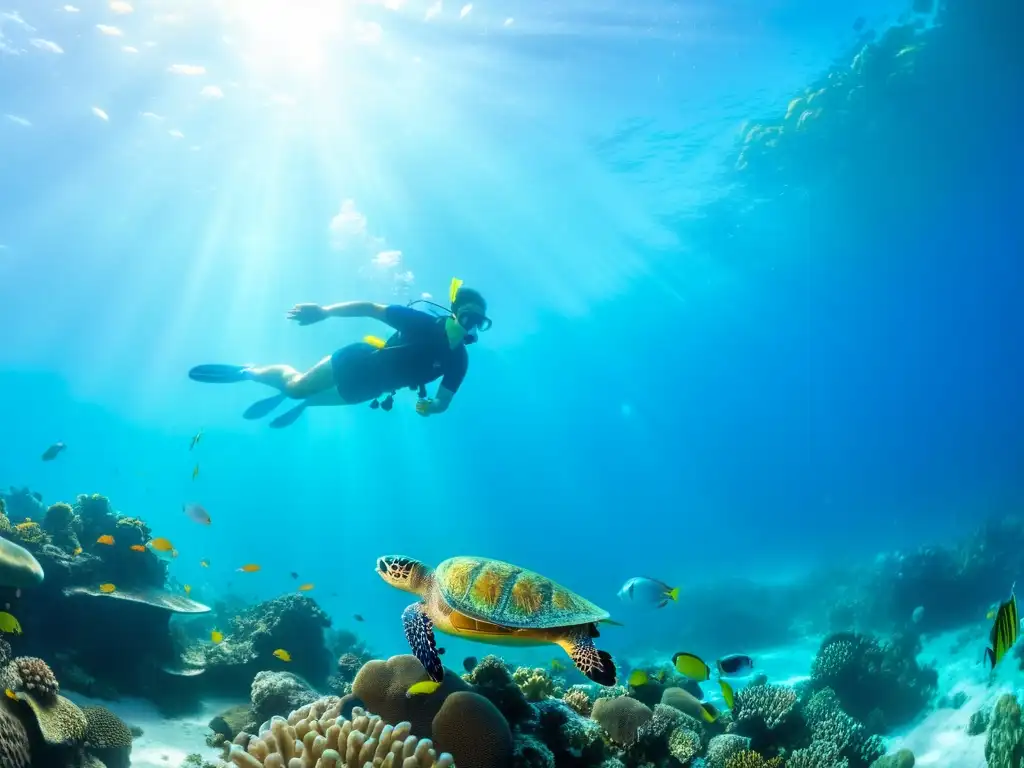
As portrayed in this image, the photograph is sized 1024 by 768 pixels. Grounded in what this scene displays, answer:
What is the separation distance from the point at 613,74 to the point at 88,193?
31930 mm

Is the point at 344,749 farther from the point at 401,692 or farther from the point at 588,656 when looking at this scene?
the point at 588,656

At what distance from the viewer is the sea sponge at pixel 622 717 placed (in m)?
5.07

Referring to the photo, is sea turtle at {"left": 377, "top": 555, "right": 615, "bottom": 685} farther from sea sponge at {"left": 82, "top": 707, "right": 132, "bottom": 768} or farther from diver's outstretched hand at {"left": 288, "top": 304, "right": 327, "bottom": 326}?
diver's outstretched hand at {"left": 288, "top": 304, "right": 327, "bottom": 326}

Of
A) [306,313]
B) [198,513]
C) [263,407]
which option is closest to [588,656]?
[306,313]

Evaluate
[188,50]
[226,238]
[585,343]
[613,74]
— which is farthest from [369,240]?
[585,343]

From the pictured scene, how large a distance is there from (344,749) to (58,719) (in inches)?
165

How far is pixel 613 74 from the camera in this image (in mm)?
23438

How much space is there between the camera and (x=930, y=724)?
8.79 metres

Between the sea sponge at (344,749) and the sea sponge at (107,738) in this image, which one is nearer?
the sea sponge at (344,749)

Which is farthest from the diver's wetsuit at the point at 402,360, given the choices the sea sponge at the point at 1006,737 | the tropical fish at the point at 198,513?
Result: the sea sponge at the point at 1006,737

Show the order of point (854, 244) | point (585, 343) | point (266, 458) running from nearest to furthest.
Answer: point (854, 244), point (585, 343), point (266, 458)

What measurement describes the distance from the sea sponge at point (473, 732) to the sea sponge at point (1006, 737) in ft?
19.3

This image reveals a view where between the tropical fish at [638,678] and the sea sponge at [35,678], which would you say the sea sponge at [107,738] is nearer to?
the sea sponge at [35,678]

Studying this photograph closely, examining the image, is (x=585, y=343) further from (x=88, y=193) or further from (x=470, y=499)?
(x=470, y=499)
